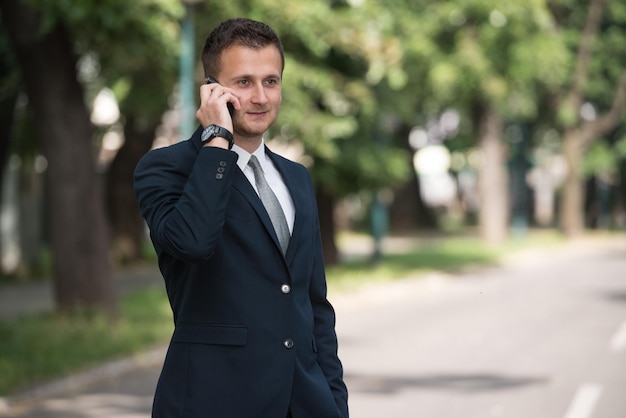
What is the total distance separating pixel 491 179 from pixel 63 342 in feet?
76.1

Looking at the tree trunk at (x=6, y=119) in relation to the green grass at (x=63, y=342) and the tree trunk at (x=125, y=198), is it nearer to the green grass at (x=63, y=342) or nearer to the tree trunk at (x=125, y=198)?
the tree trunk at (x=125, y=198)

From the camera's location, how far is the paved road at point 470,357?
8789 mm

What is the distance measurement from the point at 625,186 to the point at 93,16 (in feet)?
142

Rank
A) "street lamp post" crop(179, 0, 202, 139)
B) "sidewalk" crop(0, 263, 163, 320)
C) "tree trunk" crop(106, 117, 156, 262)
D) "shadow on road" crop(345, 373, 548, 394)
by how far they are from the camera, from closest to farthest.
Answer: "shadow on road" crop(345, 373, 548, 394) < "street lamp post" crop(179, 0, 202, 139) < "sidewalk" crop(0, 263, 163, 320) < "tree trunk" crop(106, 117, 156, 262)

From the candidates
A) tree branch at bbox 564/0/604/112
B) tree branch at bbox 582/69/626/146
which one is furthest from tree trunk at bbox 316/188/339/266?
tree branch at bbox 582/69/626/146

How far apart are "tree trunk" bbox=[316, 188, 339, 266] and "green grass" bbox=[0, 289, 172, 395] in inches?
358

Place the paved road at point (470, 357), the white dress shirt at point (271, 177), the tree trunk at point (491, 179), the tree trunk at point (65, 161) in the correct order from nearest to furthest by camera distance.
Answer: the white dress shirt at point (271, 177) → the paved road at point (470, 357) → the tree trunk at point (65, 161) → the tree trunk at point (491, 179)

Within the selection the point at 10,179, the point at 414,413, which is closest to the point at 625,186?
the point at 10,179

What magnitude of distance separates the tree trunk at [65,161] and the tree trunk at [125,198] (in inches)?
474

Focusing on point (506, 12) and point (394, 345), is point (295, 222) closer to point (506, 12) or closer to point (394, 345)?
point (394, 345)

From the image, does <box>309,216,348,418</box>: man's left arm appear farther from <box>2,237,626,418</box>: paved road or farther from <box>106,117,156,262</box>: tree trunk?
<box>106,117,156,262</box>: tree trunk

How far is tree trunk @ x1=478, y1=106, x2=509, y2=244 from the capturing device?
33.2 metres

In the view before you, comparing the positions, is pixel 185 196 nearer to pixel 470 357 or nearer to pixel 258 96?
pixel 258 96

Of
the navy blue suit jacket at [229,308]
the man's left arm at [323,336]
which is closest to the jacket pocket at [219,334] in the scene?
the navy blue suit jacket at [229,308]
